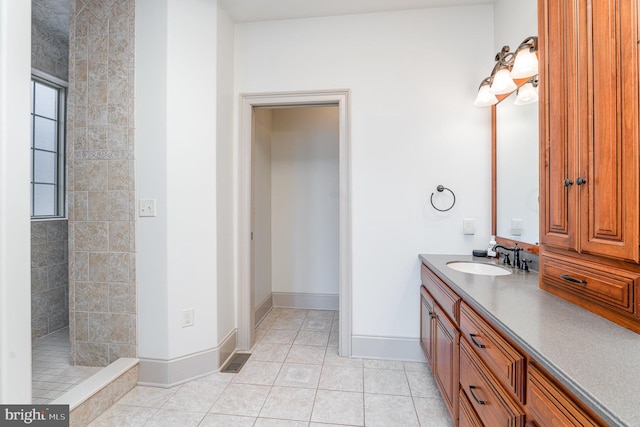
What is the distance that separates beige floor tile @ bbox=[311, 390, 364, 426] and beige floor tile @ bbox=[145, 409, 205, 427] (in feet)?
2.24

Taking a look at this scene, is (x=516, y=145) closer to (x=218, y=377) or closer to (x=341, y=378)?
(x=341, y=378)

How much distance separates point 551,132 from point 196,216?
2.13 meters

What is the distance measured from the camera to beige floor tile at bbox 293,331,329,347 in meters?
2.54

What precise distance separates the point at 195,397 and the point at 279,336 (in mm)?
954

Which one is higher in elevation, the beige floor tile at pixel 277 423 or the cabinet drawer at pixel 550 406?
the cabinet drawer at pixel 550 406

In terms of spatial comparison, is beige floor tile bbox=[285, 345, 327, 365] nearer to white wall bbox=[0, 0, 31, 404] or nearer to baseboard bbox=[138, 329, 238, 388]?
baseboard bbox=[138, 329, 238, 388]

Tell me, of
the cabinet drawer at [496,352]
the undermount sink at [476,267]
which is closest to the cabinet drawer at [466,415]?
the cabinet drawer at [496,352]

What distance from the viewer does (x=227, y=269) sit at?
7.60ft

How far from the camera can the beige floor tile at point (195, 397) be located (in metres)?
1.74

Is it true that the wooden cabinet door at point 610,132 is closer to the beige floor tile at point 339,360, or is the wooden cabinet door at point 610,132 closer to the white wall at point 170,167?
→ the beige floor tile at point 339,360

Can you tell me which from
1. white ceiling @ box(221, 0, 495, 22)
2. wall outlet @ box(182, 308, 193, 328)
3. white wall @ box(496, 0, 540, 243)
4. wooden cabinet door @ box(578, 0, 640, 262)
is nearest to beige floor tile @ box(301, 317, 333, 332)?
wall outlet @ box(182, 308, 193, 328)

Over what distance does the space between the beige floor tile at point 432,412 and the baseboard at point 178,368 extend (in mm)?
1442

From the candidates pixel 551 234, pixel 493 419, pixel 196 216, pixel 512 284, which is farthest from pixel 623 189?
pixel 196 216

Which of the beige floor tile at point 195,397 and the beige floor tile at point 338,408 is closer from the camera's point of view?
the beige floor tile at point 338,408
